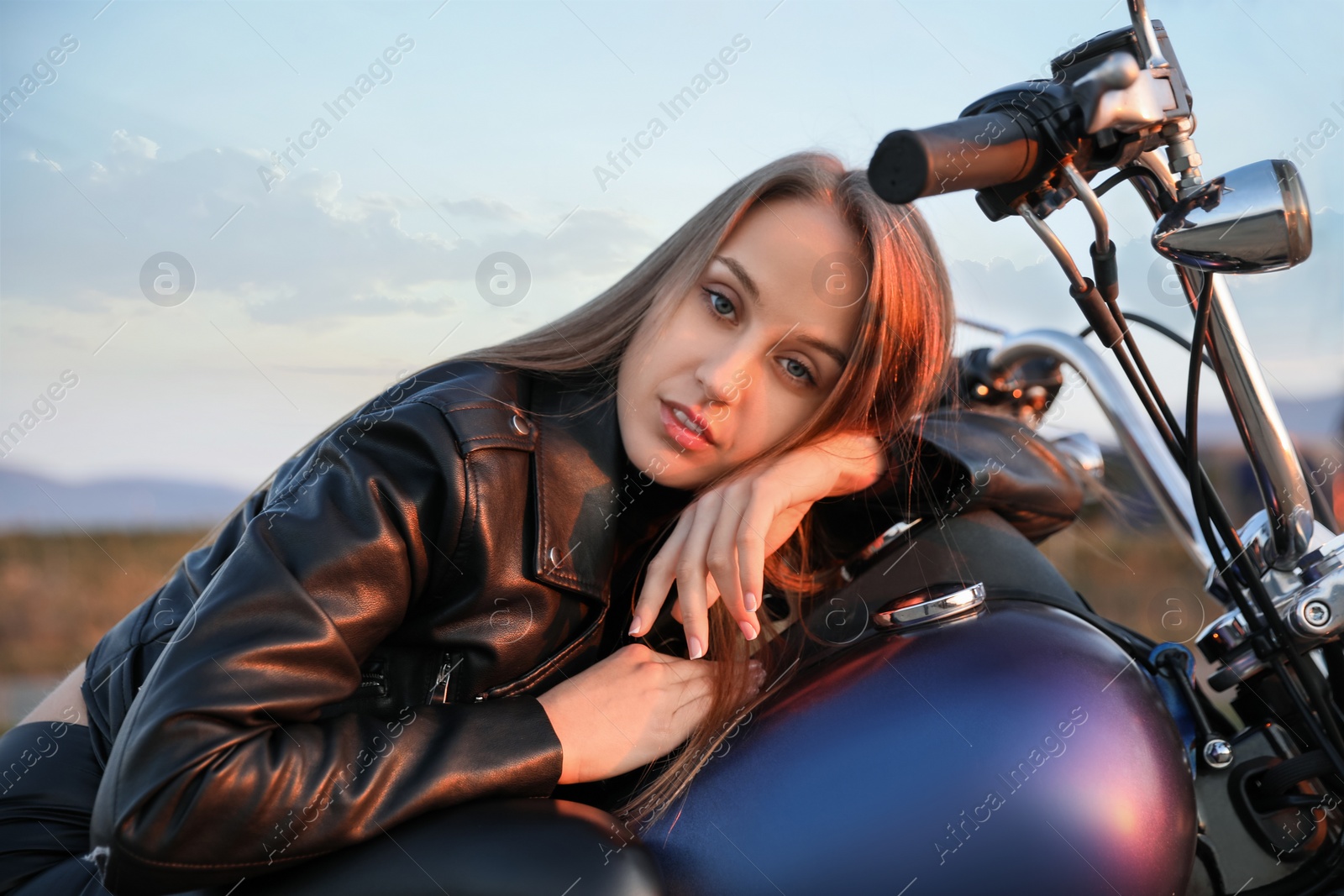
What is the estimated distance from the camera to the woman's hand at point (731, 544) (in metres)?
1.04

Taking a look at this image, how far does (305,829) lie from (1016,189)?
0.81 m

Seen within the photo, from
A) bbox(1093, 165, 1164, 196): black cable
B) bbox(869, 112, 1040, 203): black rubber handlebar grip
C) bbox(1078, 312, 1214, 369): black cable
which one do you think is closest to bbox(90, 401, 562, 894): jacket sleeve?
bbox(869, 112, 1040, 203): black rubber handlebar grip

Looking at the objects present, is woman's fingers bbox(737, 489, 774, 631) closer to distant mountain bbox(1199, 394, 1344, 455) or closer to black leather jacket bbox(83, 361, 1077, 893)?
black leather jacket bbox(83, 361, 1077, 893)

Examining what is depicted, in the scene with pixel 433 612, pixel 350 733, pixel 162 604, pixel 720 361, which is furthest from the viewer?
pixel 162 604

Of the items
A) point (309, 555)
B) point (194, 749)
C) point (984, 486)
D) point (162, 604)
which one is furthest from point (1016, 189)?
point (162, 604)

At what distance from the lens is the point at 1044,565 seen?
115cm

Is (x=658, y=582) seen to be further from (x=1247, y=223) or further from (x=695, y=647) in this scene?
(x=1247, y=223)

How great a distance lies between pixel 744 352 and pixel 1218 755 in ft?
2.21

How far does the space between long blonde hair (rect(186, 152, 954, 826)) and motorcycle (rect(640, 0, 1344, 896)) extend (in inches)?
13.4

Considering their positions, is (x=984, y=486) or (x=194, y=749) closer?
(x=194, y=749)

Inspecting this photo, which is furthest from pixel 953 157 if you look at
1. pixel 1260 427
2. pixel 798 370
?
pixel 798 370

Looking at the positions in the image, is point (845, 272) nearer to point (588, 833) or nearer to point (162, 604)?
point (588, 833)

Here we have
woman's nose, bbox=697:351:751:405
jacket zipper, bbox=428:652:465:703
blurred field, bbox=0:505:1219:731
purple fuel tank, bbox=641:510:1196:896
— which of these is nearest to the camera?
purple fuel tank, bbox=641:510:1196:896

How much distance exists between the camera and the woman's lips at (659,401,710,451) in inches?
48.4
